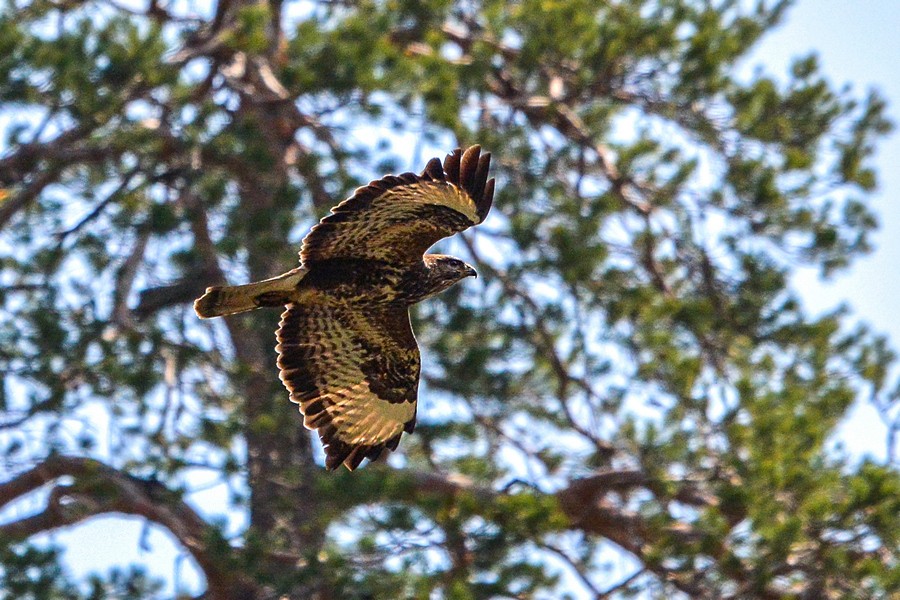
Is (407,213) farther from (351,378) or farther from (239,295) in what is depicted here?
(351,378)

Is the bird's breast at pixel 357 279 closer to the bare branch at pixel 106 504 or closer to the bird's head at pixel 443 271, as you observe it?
the bird's head at pixel 443 271

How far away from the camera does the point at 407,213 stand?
5895 mm

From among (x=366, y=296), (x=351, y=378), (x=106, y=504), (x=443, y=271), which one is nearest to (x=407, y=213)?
(x=443, y=271)

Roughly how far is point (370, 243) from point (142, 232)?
112 inches

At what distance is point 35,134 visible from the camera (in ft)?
27.8

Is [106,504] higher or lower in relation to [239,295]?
higher

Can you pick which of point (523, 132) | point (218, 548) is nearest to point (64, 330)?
point (218, 548)

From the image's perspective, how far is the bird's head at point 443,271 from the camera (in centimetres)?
613

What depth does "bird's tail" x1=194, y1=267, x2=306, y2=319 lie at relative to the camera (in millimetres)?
6047

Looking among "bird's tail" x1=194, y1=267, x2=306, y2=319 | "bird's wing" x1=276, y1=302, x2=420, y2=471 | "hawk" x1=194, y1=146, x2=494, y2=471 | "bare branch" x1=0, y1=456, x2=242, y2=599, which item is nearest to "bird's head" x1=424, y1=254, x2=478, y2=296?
"hawk" x1=194, y1=146, x2=494, y2=471

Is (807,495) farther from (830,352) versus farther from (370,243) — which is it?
(370,243)

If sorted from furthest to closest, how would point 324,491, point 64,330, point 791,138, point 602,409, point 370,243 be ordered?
point 791,138, point 602,409, point 64,330, point 324,491, point 370,243

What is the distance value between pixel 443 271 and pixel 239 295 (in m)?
0.80

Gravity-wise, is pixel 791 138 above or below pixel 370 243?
above
